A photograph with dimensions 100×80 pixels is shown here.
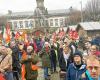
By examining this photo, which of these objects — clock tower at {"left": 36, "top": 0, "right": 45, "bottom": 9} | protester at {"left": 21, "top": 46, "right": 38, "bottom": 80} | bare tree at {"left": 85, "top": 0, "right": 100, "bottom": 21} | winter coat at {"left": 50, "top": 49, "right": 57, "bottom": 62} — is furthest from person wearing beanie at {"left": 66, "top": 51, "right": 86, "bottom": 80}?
clock tower at {"left": 36, "top": 0, "right": 45, "bottom": 9}

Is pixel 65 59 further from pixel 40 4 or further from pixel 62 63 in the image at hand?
pixel 40 4

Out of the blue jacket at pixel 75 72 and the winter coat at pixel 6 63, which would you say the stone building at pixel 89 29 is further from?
the blue jacket at pixel 75 72

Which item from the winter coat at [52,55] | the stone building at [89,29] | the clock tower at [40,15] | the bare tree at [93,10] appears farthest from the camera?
the clock tower at [40,15]

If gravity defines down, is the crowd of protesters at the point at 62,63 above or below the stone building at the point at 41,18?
above

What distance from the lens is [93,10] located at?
306 feet

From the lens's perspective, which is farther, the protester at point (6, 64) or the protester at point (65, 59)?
the protester at point (65, 59)

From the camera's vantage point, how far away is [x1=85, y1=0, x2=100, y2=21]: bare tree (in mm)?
88600

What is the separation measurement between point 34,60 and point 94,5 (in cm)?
8506

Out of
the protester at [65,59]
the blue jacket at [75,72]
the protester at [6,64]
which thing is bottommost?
the protester at [65,59]

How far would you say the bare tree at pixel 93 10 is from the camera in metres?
88.6

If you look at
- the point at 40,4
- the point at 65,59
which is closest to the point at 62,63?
the point at 65,59

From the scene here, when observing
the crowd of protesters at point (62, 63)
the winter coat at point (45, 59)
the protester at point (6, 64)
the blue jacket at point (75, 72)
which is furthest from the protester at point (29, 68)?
the winter coat at point (45, 59)

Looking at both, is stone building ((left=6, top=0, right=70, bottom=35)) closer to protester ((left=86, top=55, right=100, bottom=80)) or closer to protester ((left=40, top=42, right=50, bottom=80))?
protester ((left=40, top=42, right=50, bottom=80))

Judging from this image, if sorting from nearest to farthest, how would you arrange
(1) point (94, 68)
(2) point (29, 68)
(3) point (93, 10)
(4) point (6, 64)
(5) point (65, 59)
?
(1) point (94, 68), (4) point (6, 64), (2) point (29, 68), (5) point (65, 59), (3) point (93, 10)
